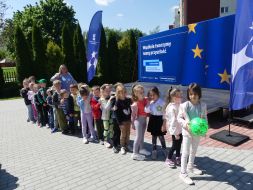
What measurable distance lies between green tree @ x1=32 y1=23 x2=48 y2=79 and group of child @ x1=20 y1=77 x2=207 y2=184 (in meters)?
12.0

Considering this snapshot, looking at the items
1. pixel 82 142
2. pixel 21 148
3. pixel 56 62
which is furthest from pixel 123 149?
pixel 56 62

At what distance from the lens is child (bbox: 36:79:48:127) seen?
8594 millimetres

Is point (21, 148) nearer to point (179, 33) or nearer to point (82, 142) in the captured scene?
point (82, 142)

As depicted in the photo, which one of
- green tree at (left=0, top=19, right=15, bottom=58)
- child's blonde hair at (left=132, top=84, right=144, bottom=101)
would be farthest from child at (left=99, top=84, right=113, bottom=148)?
green tree at (left=0, top=19, right=15, bottom=58)

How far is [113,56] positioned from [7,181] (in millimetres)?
17494

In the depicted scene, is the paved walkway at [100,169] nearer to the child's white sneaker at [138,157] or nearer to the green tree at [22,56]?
the child's white sneaker at [138,157]

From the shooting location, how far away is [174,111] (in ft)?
15.9

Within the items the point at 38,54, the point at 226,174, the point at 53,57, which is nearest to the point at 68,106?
the point at 226,174

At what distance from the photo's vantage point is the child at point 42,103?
28.2 ft

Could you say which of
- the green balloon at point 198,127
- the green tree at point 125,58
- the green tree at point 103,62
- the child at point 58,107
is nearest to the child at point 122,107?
the green balloon at point 198,127

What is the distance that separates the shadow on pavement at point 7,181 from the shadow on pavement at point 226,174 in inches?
132

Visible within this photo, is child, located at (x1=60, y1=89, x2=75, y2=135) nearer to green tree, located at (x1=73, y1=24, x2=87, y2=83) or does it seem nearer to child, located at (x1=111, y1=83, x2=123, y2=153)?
child, located at (x1=111, y1=83, x2=123, y2=153)

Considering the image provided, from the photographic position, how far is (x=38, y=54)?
20234 mm

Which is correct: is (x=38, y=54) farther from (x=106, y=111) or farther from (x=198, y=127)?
(x=198, y=127)
